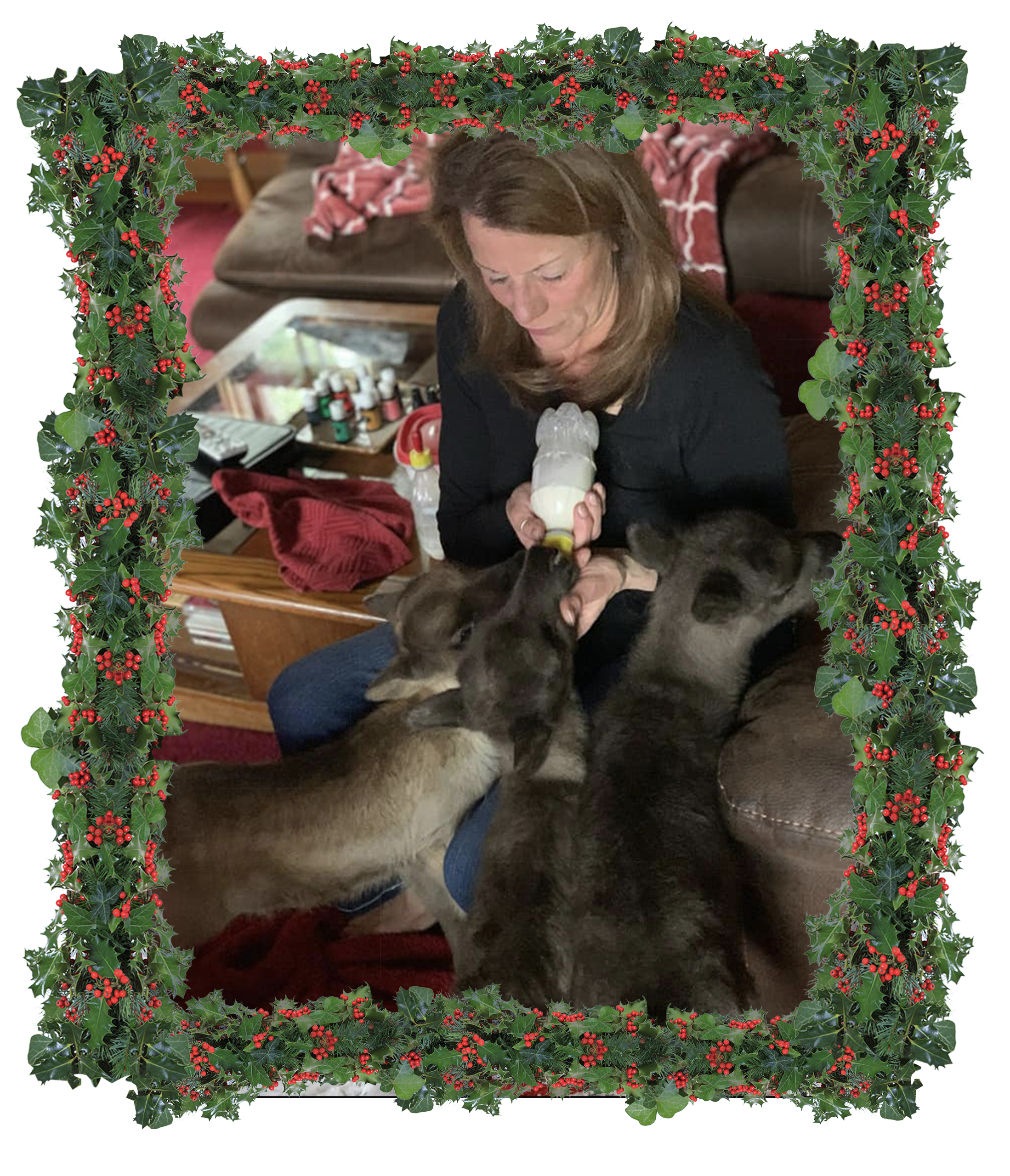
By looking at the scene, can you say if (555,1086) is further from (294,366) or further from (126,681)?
(294,366)

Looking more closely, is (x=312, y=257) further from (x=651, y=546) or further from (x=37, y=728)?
(x=37, y=728)

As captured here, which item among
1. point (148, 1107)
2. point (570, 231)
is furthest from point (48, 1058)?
point (570, 231)

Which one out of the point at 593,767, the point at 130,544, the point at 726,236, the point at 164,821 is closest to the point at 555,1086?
the point at 593,767

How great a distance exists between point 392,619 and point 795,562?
2.99 ft

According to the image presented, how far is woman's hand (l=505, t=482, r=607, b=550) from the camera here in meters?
1.82

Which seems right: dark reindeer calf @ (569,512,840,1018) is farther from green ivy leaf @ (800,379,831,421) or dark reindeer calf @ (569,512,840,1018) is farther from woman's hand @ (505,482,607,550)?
green ivy leaf @ (800,379,831,421)

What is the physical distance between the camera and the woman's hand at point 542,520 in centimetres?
182

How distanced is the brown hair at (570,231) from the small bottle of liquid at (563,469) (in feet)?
0.26

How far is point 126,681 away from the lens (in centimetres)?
154

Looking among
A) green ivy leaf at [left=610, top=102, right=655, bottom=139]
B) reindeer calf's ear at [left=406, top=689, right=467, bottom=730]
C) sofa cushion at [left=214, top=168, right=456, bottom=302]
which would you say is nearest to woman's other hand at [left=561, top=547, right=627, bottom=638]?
reindeer calf's ear at [left=406, top=689, right=467, bottom=730]

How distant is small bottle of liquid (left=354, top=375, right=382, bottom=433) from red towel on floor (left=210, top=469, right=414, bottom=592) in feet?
1.87

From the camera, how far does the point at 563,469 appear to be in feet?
5.83

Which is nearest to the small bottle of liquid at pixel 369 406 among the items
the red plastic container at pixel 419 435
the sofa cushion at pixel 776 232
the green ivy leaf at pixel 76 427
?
the red plastic container at pixel 419 435

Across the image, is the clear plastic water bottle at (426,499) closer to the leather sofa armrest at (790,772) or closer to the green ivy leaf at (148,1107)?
the leather sofa armrest at (790,772)
